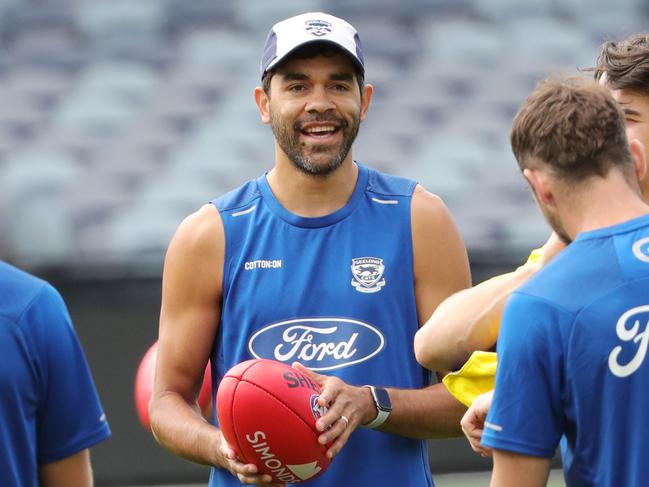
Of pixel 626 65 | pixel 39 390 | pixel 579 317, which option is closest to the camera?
pixel 579 317

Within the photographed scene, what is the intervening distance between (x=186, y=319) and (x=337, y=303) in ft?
1.50

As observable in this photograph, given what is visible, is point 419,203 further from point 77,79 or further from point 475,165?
point 77,79

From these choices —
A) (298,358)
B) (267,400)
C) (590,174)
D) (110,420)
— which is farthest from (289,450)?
(110,420)

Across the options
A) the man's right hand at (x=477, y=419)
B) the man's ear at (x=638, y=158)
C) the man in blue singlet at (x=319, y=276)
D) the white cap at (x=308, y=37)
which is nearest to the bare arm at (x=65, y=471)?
the man in blue singlet at (x=319, y=276)

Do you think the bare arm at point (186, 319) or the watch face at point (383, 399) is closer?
the watch face at point (383, 399)

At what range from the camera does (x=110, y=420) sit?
24.6 feet

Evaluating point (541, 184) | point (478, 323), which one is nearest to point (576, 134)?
point (541, 184)

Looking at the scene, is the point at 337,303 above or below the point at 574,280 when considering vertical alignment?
below

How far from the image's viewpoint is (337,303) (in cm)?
350

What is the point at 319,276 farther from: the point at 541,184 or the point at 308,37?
the point at 541,184

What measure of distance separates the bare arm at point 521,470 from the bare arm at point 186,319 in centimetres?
119

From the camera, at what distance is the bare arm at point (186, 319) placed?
359 centimetres

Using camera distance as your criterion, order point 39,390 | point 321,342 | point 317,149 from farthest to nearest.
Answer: point 317,149 < point 321,342 < point 39,390

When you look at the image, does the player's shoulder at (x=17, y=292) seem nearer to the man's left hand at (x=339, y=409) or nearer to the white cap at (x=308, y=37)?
the man's left hand at (x=339, y=409)
